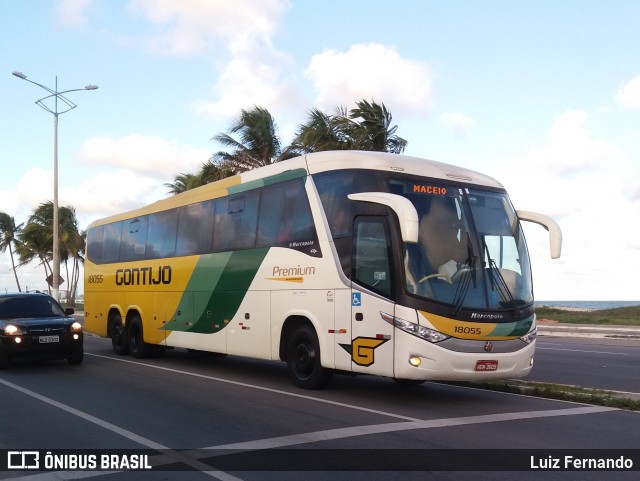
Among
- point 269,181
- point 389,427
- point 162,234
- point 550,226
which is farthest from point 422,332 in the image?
point 162,234

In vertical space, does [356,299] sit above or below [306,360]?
above

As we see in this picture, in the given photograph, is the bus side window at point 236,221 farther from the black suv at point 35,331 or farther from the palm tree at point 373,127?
the palm tree at point 373,127

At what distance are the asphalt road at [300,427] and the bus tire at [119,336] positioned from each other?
5.45 metres

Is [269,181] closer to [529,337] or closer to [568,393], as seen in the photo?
[529,337]

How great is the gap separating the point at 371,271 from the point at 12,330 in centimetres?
835

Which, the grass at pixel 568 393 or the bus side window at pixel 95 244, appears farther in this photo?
the bus side window at pixel 95 244

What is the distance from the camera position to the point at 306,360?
39.3ft

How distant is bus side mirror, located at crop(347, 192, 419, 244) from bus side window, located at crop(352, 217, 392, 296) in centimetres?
38

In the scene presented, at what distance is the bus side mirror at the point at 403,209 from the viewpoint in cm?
943

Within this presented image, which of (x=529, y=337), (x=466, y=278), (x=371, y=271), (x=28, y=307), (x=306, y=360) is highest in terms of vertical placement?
(x=371, y=271)

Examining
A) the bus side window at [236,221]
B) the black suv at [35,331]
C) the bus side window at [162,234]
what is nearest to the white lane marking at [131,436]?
the black suv at [35,331]

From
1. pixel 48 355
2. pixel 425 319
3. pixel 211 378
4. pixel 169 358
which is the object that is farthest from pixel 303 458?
pixel 169 358

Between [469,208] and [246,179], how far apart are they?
5054 mm

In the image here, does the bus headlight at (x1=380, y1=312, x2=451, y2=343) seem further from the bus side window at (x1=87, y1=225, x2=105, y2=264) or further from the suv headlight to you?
the bus side window at (x1=87, y1=225, x2=105, y2=264)
